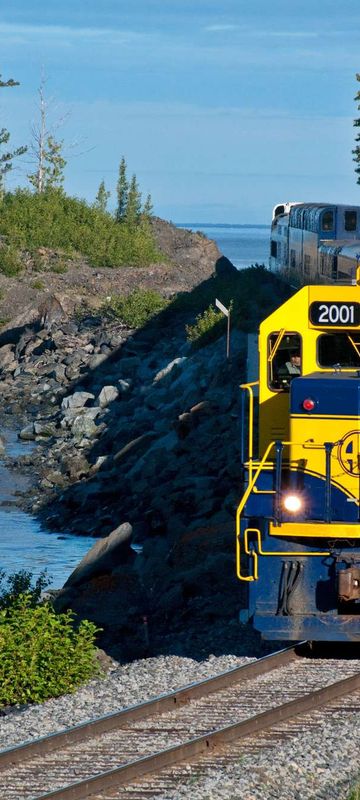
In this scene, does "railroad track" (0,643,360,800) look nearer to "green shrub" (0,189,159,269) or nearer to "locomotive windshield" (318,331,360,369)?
"locomotive windshield" (318,331,360,369)

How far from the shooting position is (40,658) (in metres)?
15.0

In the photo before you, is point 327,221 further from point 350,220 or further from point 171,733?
point 171,733

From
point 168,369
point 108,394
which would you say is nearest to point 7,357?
point 108,394

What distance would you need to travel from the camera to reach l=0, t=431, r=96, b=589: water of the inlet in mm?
28406

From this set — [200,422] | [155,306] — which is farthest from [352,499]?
[155,306]

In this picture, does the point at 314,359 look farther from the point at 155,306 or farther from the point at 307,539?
the point at 155,306

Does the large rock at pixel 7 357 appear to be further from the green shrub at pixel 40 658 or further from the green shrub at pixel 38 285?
the green shrub at pixel 40 658

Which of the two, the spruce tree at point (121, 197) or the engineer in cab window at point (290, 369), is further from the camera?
the spruce tree at point (121, 197)

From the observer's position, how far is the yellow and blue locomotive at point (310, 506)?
14.0m

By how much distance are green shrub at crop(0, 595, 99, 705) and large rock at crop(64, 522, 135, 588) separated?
6.31m

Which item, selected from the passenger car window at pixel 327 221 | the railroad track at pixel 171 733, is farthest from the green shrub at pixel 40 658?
the passenger car window at pixel 327 221

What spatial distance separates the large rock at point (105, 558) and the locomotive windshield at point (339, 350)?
333 inches

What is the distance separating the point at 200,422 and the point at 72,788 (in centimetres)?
2490

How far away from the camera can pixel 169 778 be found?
11125 mm
